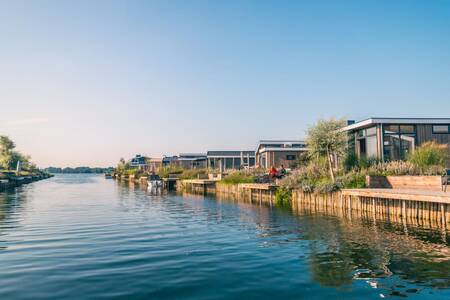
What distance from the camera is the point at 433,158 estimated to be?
2483 cm

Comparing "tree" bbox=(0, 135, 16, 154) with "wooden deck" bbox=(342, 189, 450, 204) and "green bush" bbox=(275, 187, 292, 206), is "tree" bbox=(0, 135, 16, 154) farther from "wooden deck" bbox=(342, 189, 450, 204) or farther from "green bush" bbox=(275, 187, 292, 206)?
"wooden deck" bbox=(342, 189, 450, 204)

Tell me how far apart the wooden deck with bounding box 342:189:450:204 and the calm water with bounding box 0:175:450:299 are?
149cm

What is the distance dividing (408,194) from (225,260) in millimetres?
10825

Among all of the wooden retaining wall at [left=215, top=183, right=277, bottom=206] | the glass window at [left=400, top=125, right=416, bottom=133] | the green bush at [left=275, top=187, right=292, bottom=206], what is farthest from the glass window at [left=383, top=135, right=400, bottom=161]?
the wooden retaining wall at [left=215, top=183, right=277, bottom=206]

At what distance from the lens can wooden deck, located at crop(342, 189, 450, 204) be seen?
1597cm

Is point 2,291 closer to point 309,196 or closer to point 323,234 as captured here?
point 323,234

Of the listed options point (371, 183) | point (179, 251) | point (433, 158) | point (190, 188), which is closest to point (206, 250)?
point (179, 251)

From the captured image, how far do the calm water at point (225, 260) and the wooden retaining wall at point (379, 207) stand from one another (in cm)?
180

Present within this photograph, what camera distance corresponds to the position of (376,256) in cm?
1180

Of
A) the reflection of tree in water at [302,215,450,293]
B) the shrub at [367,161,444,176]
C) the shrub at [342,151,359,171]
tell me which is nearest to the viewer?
the reflection of tree in water at [302,215,450,293]

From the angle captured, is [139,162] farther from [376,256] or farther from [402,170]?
[376,256]

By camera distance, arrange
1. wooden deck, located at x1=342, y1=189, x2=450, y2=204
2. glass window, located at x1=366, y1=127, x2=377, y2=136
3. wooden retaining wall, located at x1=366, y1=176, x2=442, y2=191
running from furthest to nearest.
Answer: glass window, located at x1=366, y1=127, x2=377, y2=136, wooden retaining wall, located at x1=366, y1=176, x2=442, y2=191, wooden deck, located at x1=342, y1=189, x2=450, y2=204

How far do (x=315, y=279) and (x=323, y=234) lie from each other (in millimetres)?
6404

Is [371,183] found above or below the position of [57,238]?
above
